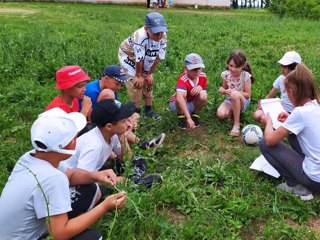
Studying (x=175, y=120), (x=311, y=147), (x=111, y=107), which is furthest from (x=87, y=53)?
(x=311, y=147)

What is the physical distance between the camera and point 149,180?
3.74m

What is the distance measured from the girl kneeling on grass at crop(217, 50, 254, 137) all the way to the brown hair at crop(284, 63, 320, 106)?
1455mm

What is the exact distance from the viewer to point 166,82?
670 cm

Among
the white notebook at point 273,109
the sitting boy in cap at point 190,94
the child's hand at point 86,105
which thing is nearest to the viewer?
the white notebook at point 273,109

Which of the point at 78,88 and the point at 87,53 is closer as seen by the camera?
the point at 78,88

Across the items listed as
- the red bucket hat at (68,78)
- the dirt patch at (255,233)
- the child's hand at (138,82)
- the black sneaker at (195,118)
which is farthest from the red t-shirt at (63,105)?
the dirt patch at (255,233)

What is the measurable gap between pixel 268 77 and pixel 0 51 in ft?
15.0

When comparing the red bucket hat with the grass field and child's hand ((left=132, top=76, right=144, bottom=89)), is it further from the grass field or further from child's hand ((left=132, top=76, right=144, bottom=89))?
child's hand ((left=132, top=76, right=144, bottom=89))

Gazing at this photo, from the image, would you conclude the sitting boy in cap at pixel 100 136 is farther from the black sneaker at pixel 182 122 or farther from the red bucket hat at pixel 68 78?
the black sneaker at pixel 182 122

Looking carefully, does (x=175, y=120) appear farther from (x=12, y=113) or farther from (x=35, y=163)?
(x=35, y=163)

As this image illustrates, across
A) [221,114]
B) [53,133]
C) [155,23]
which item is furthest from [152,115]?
[53,133]

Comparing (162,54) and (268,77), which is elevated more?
(162,54)

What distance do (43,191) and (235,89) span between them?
3407 mm

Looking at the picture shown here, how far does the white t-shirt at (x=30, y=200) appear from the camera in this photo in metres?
2.37
